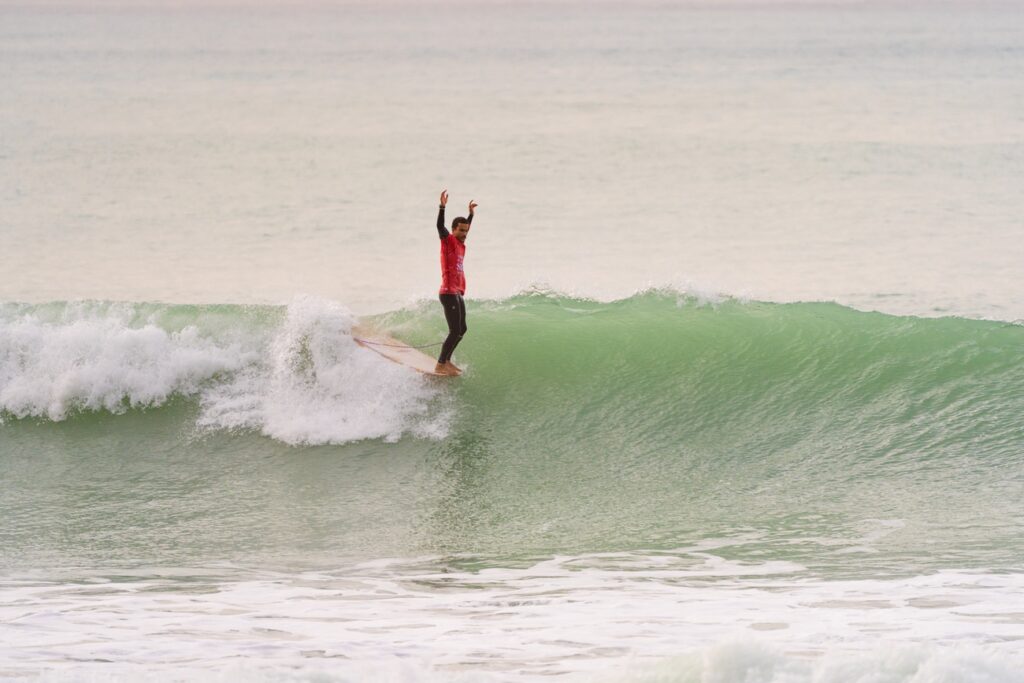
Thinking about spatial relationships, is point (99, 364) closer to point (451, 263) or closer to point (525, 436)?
point (451, 263)

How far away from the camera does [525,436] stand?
1001 centimetres

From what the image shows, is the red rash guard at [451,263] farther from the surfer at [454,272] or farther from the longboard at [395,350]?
the longboard at [395,350]

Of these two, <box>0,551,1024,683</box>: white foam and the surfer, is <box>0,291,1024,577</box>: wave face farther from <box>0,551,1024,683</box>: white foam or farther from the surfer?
the surfer

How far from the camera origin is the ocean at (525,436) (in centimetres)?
641

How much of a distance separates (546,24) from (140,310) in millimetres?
90298

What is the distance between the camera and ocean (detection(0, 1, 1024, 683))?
641 centimetres

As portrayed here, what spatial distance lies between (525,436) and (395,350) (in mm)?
1550

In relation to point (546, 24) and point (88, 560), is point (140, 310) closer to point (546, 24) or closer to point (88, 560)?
point (88, 560)

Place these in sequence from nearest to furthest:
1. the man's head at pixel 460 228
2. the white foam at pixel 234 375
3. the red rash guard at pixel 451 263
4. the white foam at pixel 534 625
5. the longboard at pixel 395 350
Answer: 1. the white foam at pixel 534 625
2. the man's head at pixel 460 228
3. the red rash guard at pixel 451 263
4. the white foam at pixel 234 375
5. the longboard at pixel 395 350

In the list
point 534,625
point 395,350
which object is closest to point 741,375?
point 395,350

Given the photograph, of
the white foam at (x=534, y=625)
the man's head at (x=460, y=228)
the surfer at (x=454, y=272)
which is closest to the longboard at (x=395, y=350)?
the surfer at (x=454, y=272)

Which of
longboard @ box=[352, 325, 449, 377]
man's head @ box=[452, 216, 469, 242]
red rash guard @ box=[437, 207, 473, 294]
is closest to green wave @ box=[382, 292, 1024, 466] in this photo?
longboard @ box=[352, 325, 449, 377]

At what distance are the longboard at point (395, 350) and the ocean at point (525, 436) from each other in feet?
0.46

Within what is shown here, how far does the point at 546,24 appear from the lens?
3871 inches
